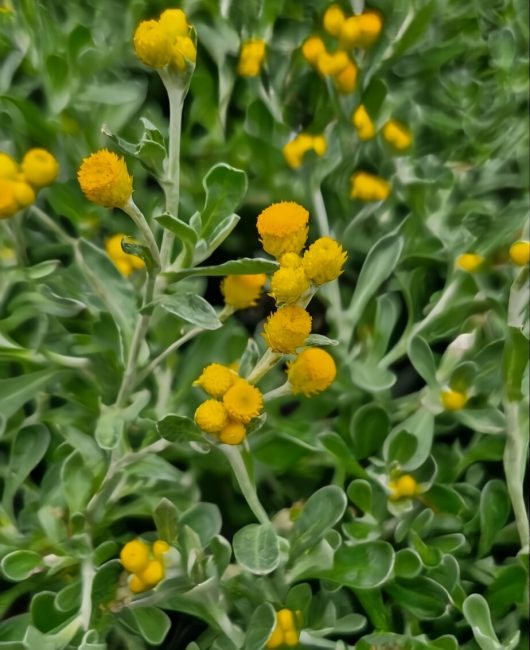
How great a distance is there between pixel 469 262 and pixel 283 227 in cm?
35

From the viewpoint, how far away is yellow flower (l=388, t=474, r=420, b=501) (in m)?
0.78

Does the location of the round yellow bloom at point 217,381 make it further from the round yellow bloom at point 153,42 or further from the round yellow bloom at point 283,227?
the round yellow bloom at point 153,42

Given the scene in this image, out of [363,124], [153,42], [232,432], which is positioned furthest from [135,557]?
[363,124]

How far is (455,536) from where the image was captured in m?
0.76

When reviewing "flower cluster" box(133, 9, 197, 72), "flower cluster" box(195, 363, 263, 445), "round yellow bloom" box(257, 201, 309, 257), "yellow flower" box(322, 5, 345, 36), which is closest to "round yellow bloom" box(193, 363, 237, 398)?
"flower cluster" box(195, 363, 263, 445)

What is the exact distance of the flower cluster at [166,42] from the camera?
1.87ft

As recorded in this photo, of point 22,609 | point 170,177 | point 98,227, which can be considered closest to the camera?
point 170,177

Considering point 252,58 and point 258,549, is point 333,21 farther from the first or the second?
point 258,549

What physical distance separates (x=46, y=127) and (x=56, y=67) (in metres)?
0.06

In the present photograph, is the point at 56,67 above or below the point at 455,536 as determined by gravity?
above

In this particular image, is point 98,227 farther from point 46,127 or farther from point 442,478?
point 442,478

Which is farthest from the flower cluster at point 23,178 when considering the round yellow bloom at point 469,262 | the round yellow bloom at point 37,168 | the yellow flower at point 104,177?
the round yellow bloom at point 469,262

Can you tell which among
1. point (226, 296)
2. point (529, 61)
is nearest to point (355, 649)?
point (226, 296)

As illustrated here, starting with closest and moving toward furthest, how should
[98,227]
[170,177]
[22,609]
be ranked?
[170,177] < [22,609] < [98,227]
